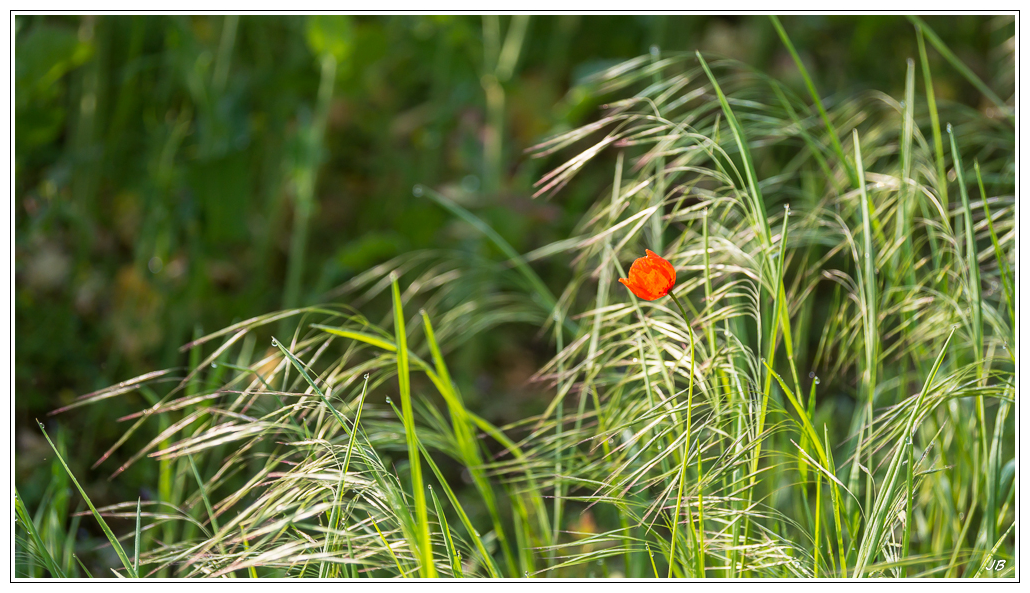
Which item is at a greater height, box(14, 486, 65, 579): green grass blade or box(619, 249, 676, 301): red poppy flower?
box(619, 249, 676, 301): red poppy flower

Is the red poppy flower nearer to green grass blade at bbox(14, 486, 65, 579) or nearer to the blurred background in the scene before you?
green grass blade at bbox(14, 486, 65, 579)

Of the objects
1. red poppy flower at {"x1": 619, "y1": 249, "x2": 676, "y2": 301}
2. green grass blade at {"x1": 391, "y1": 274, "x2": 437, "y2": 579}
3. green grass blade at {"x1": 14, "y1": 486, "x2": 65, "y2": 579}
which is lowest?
green grass blade at {"x1": 14, "y1": 486, "x2": 65, "y2": 579}

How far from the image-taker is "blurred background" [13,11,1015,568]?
3.27 feet

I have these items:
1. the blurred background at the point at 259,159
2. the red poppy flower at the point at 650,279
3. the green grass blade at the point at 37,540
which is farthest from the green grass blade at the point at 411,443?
the blurred background at the point at 259,159

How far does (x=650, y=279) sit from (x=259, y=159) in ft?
3.57

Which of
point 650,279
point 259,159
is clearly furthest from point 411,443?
point 259,159

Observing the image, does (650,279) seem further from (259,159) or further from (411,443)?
(259,159)

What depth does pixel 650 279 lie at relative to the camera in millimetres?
390

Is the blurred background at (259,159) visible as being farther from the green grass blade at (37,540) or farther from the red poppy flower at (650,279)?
the red poppy flower at (650,279)

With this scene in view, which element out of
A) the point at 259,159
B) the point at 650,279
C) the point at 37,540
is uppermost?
the point at 259,159

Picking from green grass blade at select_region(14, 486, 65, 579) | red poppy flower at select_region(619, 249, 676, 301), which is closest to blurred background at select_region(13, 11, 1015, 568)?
green grass blade at select_region(14, 486, 65, 579)

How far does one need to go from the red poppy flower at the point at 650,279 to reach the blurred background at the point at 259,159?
580 mm

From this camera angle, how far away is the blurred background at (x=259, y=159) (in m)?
1.00

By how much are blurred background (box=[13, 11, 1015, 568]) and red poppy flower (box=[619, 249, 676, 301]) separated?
58 centimetres
